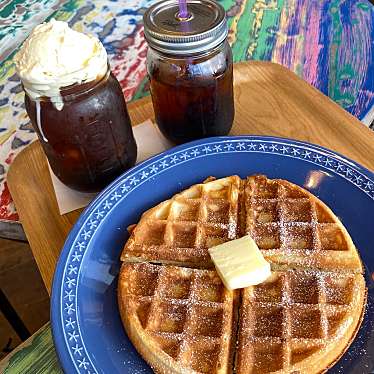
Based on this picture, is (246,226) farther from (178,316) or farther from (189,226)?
(178,316)

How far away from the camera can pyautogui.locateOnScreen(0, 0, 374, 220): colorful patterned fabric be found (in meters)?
1.55

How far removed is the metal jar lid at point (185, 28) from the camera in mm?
1098

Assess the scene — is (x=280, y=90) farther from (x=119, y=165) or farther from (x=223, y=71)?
(x=119, y=165)

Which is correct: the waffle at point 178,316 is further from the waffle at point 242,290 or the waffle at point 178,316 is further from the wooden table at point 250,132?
the wooden table at point 250,132

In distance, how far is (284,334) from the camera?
928 mm

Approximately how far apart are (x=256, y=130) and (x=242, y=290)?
0.53m

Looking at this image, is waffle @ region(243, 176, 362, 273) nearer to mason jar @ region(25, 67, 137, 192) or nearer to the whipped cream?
mason jar @ region(25, 67, 137, 192)

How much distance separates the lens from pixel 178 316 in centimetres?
99

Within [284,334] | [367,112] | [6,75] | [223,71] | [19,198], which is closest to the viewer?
[284,334]

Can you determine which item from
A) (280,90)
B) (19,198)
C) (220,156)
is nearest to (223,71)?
(220,156)

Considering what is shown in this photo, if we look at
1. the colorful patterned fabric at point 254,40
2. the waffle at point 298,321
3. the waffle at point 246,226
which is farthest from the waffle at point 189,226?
the colorful patterned fabric at point 254,40

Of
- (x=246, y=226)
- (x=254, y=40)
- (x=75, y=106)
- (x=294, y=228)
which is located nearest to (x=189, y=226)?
(x=246, y=226)

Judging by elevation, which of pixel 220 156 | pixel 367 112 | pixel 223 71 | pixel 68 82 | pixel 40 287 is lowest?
pixel 40 287

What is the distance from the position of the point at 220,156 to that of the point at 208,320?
16.8 inches
